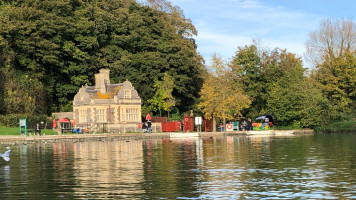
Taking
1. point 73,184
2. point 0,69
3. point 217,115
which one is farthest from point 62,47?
point 73,184

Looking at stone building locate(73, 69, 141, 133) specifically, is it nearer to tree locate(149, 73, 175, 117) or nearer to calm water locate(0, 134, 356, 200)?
tree locate(149, 73, 175, 117)

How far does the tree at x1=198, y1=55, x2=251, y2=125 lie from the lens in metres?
77.9

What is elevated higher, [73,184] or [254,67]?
[254,67]

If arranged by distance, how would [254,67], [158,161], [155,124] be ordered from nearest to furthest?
[158,161]
[155,124]
[254,67]

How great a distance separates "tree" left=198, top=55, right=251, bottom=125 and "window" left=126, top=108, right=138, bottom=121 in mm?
10816

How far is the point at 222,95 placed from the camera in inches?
3100

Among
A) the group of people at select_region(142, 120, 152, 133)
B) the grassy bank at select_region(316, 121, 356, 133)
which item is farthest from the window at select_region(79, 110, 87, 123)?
the grassy bank at select_region(316, 121, 356, 133)

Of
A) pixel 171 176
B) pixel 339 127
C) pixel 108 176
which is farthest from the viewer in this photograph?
pixel 339 127

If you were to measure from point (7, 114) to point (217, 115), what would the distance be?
2804 cm

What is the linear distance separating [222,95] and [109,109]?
1706 cm

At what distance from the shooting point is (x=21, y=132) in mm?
60344

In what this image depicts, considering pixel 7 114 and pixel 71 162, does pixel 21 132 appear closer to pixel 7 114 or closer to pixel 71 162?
pixel 7 114

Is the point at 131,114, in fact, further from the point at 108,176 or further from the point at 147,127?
the point at 108,176

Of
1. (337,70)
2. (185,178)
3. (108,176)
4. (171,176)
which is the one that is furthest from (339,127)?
(108,176)
